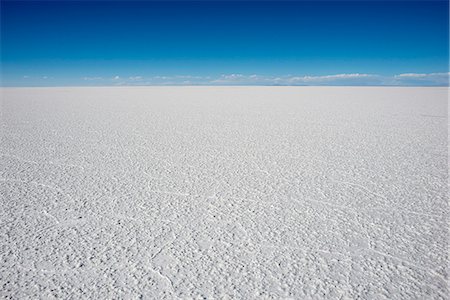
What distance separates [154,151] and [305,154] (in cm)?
194

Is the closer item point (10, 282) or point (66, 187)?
point (10, 282)

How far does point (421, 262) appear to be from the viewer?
62.6 inches

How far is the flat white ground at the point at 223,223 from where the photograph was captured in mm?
1418

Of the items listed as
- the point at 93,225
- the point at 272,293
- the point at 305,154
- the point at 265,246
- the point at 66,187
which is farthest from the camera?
the point at 305,154

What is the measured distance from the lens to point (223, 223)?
200 cm

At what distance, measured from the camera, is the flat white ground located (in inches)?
55.8

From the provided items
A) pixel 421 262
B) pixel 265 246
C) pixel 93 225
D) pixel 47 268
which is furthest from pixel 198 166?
pixel 421 262

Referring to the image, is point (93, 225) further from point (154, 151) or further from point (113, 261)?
point (154, 151)

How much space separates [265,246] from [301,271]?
0.89 feet

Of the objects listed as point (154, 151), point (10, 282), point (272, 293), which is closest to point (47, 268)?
point (10, 282)

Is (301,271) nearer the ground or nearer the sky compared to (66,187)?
nearer the ground

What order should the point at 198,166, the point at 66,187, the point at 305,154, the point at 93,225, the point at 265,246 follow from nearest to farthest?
the point at 265,246 < the point at 93,225 < the point at 66,187 < the point at 198,166 < the point at 305,154

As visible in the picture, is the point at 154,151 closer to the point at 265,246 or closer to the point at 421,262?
the point at 265,246

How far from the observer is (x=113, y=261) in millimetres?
1571
